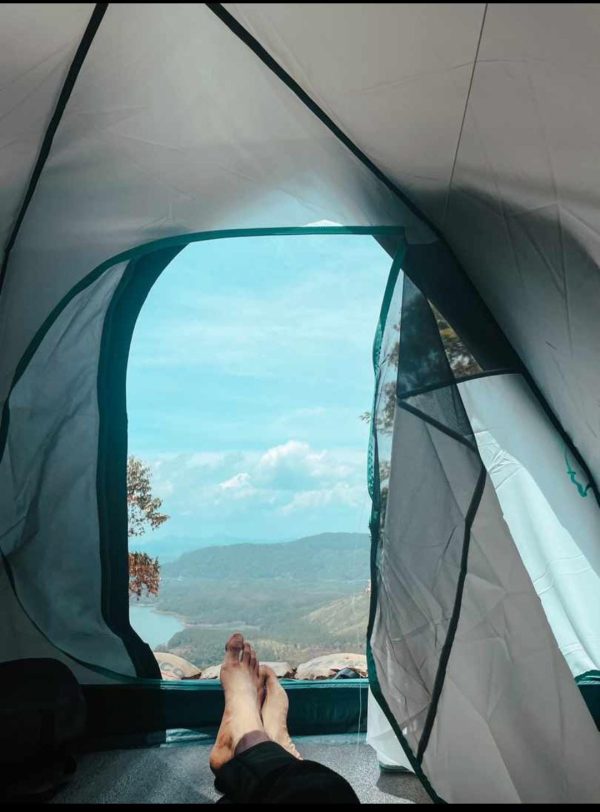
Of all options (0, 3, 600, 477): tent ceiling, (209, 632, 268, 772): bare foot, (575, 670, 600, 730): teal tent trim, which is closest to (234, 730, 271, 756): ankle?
(209, 632, 268, 772): bare foot

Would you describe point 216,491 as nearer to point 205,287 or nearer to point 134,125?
point 205,287

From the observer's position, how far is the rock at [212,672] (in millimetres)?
1675

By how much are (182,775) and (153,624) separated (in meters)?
0.40

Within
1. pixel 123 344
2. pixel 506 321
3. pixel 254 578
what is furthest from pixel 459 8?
pixel 254 578

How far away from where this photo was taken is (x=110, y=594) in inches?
65.4

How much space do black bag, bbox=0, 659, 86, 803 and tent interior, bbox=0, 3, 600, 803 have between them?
0.01m

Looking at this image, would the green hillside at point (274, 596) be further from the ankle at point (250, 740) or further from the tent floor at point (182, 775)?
the ankle at point (250, 740)

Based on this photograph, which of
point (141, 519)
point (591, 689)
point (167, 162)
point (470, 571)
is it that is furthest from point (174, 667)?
point (167, 162)

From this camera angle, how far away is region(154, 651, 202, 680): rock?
1.66 metres

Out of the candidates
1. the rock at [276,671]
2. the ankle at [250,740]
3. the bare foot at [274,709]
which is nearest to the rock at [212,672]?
the rock at [276,671]

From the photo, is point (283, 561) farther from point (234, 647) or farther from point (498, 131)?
point (498, 131)

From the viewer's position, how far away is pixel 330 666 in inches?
67.7

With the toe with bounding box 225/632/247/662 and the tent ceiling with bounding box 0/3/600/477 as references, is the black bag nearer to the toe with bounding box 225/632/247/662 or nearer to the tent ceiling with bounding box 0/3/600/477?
the toe with bounding box 225/632/247/662

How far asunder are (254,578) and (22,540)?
2.19 feet
